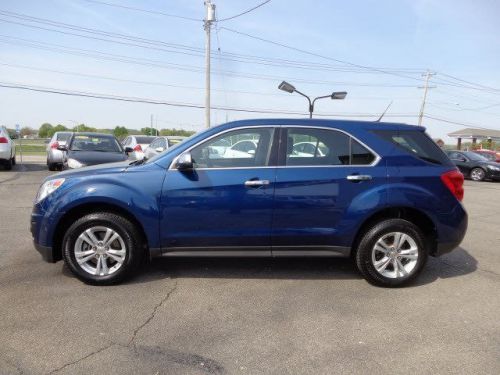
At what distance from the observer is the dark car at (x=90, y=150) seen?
30.7 ft

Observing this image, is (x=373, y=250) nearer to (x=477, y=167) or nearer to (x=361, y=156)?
(x=361, y=156)

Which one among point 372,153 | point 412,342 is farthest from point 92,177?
point 412,342

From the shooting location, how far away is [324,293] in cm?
409

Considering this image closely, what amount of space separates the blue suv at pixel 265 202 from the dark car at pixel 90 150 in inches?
214

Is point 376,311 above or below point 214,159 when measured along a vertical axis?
below

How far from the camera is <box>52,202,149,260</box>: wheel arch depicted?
4090 mm

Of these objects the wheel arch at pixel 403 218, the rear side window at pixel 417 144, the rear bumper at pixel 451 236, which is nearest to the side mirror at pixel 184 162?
the wheel arch at pixel 403 218

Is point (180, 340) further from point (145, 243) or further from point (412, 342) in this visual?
point (412, 342)

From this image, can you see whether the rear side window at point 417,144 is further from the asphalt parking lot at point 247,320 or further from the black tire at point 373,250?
the asphalt parking lot at point 247,320

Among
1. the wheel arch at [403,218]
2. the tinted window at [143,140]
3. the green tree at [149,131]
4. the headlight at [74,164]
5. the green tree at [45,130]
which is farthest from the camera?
the green tree at [45,130]

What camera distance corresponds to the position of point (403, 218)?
4418mm

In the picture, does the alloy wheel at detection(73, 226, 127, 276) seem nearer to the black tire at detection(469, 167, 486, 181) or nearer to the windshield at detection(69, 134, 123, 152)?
the windshield at detection(69, 134, 123, 152)

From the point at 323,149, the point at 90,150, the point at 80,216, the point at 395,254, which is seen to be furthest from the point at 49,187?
the point at 90,150

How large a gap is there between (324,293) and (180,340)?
163cm
